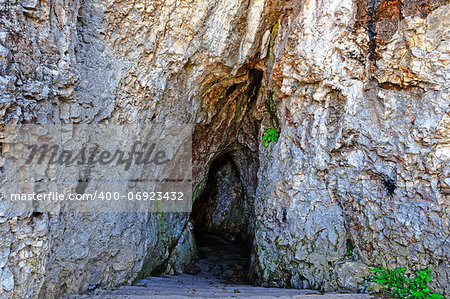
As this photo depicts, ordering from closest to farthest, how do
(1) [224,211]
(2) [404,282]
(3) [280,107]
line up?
(2) [404,282], (3) [280,107], (1) [224,211]

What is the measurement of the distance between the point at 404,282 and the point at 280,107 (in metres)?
3.38

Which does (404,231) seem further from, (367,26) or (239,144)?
(239,144)

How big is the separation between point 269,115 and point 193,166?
2.16 meters

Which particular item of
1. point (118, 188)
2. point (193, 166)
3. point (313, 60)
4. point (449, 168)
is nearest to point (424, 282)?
point (449, 168)

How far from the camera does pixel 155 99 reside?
4098 mm

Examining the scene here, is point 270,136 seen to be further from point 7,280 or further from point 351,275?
point 7,280

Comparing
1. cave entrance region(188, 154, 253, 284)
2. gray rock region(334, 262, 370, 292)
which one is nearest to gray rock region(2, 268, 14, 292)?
gray rock region(334, 262, 370, 292)

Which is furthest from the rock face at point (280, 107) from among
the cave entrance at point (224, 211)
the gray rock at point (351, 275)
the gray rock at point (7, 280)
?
the cave entrance at point (224, 211)

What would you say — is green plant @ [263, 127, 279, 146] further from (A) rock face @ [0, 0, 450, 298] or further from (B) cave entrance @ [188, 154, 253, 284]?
(B) cave entrance @ [188, 154, 253, 284]

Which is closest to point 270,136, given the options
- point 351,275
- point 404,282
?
point 351,275

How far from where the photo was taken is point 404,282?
3.48 m

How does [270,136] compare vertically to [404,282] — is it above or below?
above

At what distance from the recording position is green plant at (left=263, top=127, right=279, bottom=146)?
18.1 ft

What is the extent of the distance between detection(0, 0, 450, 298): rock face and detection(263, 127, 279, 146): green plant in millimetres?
219
